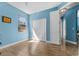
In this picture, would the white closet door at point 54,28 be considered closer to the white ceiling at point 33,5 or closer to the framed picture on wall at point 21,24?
the white ceiling at point 33,5

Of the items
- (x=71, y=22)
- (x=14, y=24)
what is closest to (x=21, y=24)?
(x=14, y=24)

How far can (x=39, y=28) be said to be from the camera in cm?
208

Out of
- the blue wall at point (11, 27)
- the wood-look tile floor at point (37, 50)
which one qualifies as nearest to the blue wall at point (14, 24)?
the blue wall at point (11, 27)

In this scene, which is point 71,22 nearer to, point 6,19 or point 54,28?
point 54,28

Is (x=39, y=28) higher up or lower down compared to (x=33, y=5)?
lower down

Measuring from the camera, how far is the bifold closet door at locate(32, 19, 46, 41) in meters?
2.05

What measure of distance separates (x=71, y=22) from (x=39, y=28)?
1.84ft

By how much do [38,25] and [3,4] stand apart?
683 mm

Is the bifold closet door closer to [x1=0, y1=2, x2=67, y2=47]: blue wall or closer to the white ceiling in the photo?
[x1=0, y1=2, x2=67, y2=47]: blue wall

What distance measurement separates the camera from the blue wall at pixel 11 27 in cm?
191

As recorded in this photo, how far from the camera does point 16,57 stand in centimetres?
194

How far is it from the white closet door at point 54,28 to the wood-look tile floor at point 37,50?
0.11 meters

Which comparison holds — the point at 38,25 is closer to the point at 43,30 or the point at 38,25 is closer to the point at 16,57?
the point at 43,30

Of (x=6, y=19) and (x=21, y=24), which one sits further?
(x=21, y=24)
